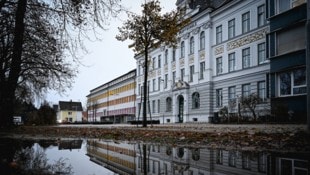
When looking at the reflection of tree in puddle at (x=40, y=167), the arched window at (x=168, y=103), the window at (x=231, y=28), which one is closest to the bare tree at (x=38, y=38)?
the reflection of tree in puddle at (x=40, y=167)

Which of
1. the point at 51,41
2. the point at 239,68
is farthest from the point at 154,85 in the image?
the point at 51,41

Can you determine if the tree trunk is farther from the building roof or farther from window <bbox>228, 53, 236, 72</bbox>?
the building roof

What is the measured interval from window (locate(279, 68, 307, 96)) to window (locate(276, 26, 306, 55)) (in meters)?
1.66

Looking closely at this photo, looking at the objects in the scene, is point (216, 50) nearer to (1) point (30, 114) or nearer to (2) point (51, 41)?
(1) point (30, 114)

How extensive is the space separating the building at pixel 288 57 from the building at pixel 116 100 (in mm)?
49164

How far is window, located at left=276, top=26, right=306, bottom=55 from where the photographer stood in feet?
68.3

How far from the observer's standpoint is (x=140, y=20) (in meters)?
20.7

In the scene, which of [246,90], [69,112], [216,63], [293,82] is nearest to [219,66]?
[216,63]

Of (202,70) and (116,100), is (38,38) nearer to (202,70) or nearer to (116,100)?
(202,70)

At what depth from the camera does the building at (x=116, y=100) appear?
2931 inches

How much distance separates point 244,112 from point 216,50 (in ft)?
35.6

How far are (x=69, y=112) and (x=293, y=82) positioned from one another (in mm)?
119473

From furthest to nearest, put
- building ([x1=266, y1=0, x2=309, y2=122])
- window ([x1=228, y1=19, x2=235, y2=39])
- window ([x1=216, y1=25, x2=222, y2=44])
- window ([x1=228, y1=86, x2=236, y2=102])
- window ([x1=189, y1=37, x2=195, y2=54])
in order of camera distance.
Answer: window ([x1=189, y1=37, x2=195, y2=54]) → window ([x1=216, y1=25, x2=222, y2=44]) → window ([x1=228, y1=19, x2=235, y2=39]) → window ([x1=228, y1=86, x2=236, y2=102]) → building ([x1=266, y1=0, x2=309, y2=122])

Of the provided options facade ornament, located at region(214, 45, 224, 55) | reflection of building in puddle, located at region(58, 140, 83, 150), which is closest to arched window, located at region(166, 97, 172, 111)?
facade ornament, located at region(214, 45, 224, 55)
